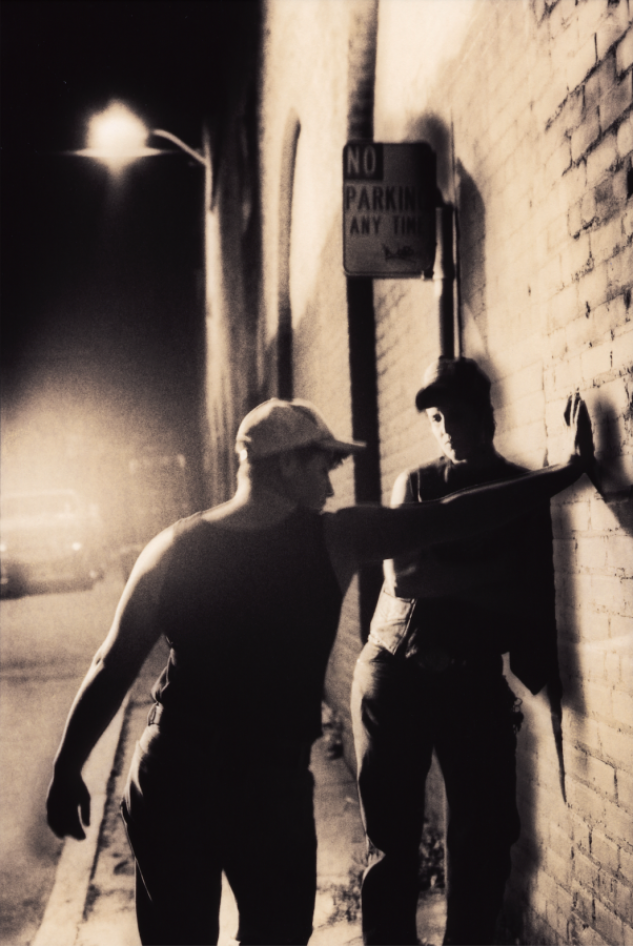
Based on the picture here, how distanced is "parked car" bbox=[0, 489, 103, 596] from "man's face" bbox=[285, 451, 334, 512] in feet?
46.7

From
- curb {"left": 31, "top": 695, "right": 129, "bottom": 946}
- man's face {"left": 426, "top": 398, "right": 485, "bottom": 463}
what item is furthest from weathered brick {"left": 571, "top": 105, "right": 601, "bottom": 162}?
curb {"left": 31, "top": 695, "right": 129, "bottom": 946}

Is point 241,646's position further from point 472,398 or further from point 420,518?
point 472,398

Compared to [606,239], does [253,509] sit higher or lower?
lower

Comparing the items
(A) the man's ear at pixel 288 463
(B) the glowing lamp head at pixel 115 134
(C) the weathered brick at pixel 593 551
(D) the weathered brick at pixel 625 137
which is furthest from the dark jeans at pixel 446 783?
(B) the glowing lamp head at pixel 115 134

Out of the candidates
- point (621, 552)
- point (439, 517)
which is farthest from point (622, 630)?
point (439, 517)

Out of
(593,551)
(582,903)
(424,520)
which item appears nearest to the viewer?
(424,520)

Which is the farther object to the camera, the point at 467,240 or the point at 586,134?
the point at 467,240

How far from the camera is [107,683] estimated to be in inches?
86.4

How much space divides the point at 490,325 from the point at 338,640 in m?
3.31

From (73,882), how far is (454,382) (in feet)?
10.2

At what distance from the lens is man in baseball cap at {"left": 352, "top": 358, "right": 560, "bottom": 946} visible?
2.79 m

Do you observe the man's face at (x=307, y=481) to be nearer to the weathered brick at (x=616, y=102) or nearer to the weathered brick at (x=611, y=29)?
the weathered brick at (x=616, y=102)

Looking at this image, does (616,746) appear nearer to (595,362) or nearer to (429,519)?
(429,519)

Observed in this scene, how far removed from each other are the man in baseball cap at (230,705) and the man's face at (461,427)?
0.71 meters
